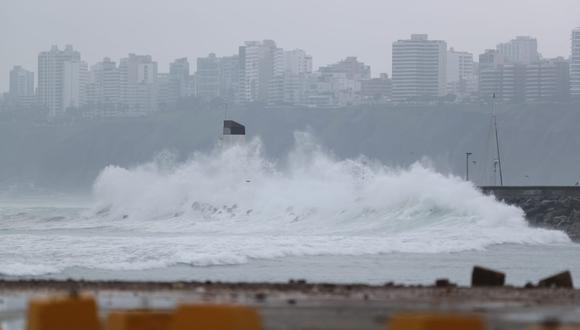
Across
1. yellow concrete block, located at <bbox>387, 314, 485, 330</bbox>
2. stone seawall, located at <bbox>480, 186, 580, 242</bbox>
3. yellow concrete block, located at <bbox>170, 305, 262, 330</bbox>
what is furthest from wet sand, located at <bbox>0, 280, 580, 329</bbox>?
stone seawall, located at <bbox>480, 186, 580, 242</bbox>

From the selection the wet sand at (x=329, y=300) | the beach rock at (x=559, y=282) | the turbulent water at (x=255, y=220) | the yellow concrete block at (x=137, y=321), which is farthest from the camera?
the turbulent water at (x=255, y=220)

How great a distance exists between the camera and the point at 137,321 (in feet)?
39.7

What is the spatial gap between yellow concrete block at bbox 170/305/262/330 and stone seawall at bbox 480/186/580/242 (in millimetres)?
41068

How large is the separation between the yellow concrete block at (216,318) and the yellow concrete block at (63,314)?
3.00 feet

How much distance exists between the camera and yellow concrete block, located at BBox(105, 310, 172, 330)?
1207 centimetres

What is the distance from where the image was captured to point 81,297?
12594mm

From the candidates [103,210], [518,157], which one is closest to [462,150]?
[518,157]

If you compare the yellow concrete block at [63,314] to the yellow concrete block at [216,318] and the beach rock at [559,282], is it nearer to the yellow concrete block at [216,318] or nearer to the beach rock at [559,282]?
the yellow concrete block at [216,318]

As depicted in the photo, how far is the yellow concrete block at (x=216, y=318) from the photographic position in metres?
11.5

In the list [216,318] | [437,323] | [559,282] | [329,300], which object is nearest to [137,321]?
[216,318]

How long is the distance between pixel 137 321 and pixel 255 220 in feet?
167

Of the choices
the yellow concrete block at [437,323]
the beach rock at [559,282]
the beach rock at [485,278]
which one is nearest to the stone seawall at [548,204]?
the beach rock at [559,282]

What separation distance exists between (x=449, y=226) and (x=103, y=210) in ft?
106

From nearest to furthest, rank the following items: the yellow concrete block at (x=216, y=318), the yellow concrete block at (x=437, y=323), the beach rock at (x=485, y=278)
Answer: the yellow concrete block at (x=437, y=323), the yellow concrete block at (x=216, y=318), the beach rock at (x=485, y=278)
